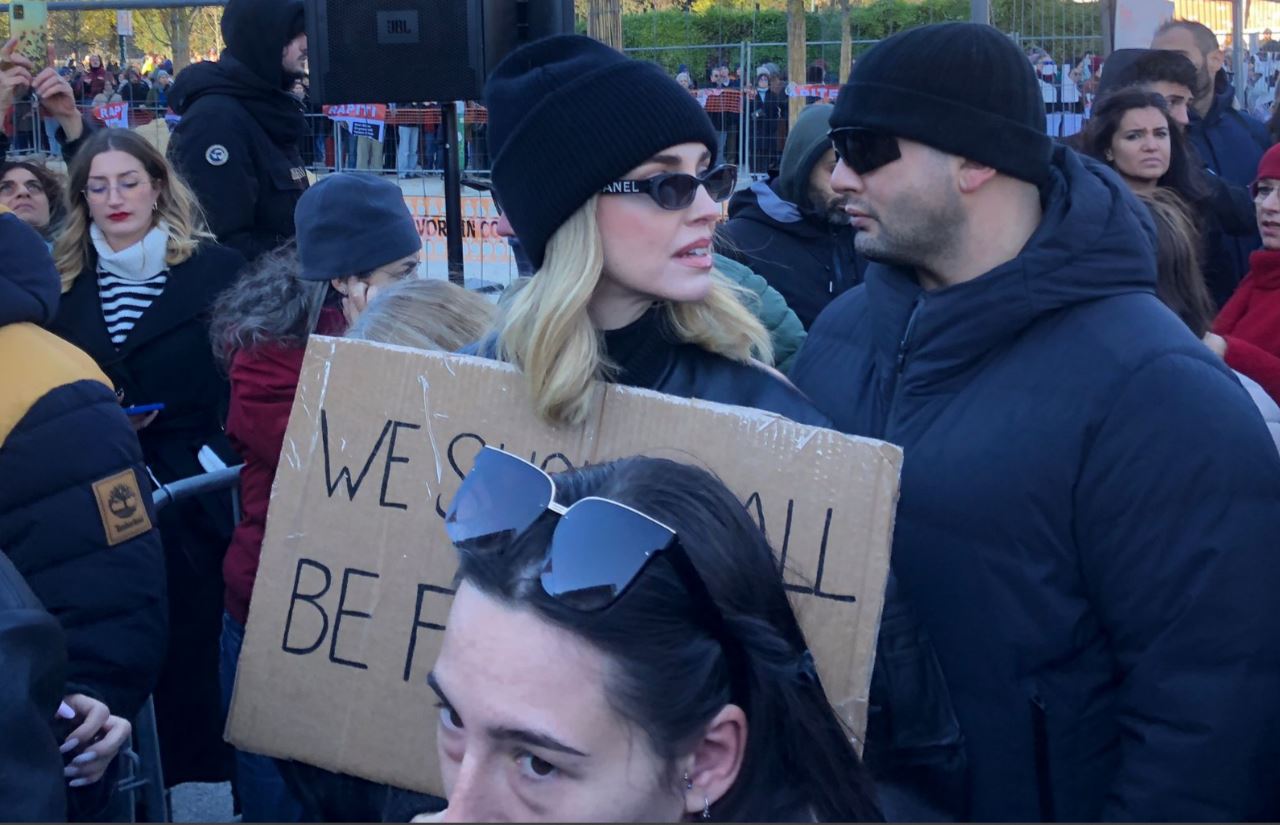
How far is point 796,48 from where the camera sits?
15266 millimetres

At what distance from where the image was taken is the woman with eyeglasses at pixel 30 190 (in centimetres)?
553

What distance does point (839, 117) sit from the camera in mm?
2361

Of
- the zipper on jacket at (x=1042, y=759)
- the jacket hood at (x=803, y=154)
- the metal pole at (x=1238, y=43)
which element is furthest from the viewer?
the metal pole at (x=1238, y=43)

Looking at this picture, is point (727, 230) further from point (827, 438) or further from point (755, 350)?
point (827, 438)

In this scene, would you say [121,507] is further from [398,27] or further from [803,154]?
[398,27]

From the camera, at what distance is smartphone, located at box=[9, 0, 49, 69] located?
223 inches

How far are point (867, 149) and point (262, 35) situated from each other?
12.8ft

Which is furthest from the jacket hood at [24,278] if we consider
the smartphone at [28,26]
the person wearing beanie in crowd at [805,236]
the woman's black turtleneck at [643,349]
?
the smartphone at [28,26]

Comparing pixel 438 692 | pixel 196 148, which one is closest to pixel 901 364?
pixel 438 692

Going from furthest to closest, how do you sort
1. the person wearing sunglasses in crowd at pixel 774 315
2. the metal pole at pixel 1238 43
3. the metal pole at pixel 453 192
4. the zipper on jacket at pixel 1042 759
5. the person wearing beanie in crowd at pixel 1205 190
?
the metal pole at pixel 1238 43 < the person wearing beanie in crowd at pixel 1205 190 < the metal pole at pixel 453 192 < the person wearing sunglasses in crowd at pixel 774 315 < the zipper on jacket at pixel 1042 759

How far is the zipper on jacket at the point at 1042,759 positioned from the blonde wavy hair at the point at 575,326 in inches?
26.7

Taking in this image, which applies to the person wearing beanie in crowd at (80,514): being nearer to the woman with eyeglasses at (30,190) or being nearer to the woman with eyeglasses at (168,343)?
the woman with eyeglasses at (168,343)

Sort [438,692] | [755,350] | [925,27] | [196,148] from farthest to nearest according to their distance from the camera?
1. [196,148]
2. [755,350]
3. [925,27]
4. [438,692]

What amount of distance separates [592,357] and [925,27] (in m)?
0.79
